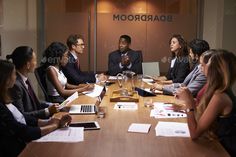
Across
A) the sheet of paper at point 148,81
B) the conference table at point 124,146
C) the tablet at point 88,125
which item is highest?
the sheet of paper at point 148,81

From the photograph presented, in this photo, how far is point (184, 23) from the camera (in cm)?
664

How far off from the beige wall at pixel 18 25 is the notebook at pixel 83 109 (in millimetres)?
2895

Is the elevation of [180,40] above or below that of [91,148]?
above

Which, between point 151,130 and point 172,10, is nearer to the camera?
point 151,130

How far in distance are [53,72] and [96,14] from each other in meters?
2.89

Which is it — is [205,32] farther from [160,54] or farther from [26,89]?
[26,89]

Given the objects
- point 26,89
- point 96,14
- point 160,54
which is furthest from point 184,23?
point 26,89

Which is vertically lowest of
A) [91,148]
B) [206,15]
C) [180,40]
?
[91,148]

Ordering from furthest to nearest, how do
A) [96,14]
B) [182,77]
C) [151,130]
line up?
[96,14] → [182,77] → [151,130]

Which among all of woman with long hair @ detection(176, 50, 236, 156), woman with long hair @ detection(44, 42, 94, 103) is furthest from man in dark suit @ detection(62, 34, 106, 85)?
woman with long hair @ detection(176, 50, 236, 156)

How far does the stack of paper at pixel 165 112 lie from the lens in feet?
9.21

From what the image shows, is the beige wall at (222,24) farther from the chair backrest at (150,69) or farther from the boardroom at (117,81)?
the chair backrest at (150,69)

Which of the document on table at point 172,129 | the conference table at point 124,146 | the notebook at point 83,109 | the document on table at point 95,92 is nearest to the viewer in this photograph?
the conference table at point 124,146

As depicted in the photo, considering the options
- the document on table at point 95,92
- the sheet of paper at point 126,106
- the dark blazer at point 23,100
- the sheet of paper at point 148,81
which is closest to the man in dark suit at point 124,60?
the sheet of paper at point 148,81
